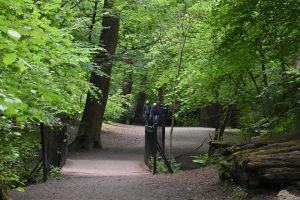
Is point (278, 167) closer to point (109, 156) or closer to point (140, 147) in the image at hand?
point (109, 156)

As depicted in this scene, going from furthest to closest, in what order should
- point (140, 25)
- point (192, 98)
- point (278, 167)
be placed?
point (140, 25)
point (192, 98)
point (278, 167)

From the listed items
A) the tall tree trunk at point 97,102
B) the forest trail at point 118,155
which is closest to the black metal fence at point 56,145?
the forest trail at point 118,155

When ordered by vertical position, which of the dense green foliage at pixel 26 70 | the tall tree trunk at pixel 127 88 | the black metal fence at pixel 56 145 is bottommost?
the black metal fence at pixel 56 145

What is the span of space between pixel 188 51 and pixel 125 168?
4576mm

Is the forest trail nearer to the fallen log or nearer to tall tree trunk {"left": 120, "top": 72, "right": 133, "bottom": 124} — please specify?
the fallen log

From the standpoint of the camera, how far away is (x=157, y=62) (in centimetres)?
1634

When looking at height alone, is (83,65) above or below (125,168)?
above

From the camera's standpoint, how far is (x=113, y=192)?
9.33 meters

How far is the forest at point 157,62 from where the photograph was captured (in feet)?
13.3

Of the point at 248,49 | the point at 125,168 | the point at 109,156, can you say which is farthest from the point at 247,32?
the point at 109,156

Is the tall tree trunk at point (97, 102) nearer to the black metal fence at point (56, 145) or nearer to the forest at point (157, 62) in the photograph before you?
the forest at point (157, 62)

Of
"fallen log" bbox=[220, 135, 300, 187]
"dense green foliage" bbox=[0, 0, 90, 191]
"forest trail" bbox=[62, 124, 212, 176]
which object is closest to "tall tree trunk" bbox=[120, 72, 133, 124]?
"forest trail" bbox=[62, 124, 212, 176]

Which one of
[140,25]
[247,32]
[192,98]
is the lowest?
[192,98]

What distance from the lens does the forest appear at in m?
4.05
